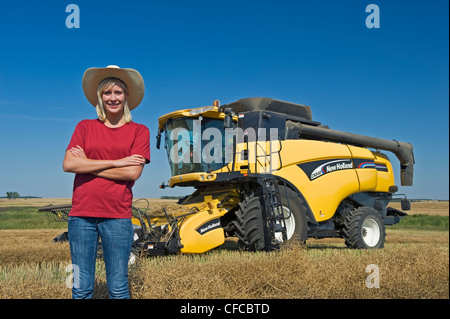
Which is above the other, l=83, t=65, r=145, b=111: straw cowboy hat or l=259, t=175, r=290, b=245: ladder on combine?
l=83, t=65, r=145, b=111: straw cowboy hat

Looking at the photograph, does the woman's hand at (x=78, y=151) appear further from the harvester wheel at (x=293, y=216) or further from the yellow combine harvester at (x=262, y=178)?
the harvester wheel at (x=293, y=216)

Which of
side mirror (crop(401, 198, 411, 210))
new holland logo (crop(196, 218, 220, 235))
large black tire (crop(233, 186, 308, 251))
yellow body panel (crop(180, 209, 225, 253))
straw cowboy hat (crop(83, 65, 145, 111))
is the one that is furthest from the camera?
side mirror (crop(401, 198, 411, 210))

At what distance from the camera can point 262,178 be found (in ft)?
28.6

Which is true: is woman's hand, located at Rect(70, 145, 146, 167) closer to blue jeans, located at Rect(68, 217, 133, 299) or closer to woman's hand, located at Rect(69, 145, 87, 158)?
woman's hand, located at Rect(69, 145, 87, 158)

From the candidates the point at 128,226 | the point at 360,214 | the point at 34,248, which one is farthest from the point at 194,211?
the point at 128,226

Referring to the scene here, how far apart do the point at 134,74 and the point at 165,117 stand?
19.6 feet

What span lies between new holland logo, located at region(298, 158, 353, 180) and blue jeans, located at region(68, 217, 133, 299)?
7.03 meters

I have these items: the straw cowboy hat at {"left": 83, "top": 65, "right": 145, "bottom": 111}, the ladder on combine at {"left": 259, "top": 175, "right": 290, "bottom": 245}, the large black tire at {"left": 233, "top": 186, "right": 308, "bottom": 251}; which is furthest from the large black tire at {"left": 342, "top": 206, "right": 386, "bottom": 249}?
the straw cowboy hat at {"left": 83, "top": 65, "right": 145, "bottom": 111}

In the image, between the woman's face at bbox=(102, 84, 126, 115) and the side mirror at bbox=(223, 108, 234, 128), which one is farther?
the side mirror at bbox=(223, 108, 234, 128)

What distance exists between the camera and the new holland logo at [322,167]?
9.86m

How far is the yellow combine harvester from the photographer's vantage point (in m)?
8.35

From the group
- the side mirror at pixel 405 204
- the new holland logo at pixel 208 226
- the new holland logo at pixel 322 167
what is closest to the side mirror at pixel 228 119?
the new holland logo at pixel 208 226

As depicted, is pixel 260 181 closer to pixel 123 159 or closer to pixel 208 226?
A: pixel 208 226

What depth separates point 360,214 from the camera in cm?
1069
